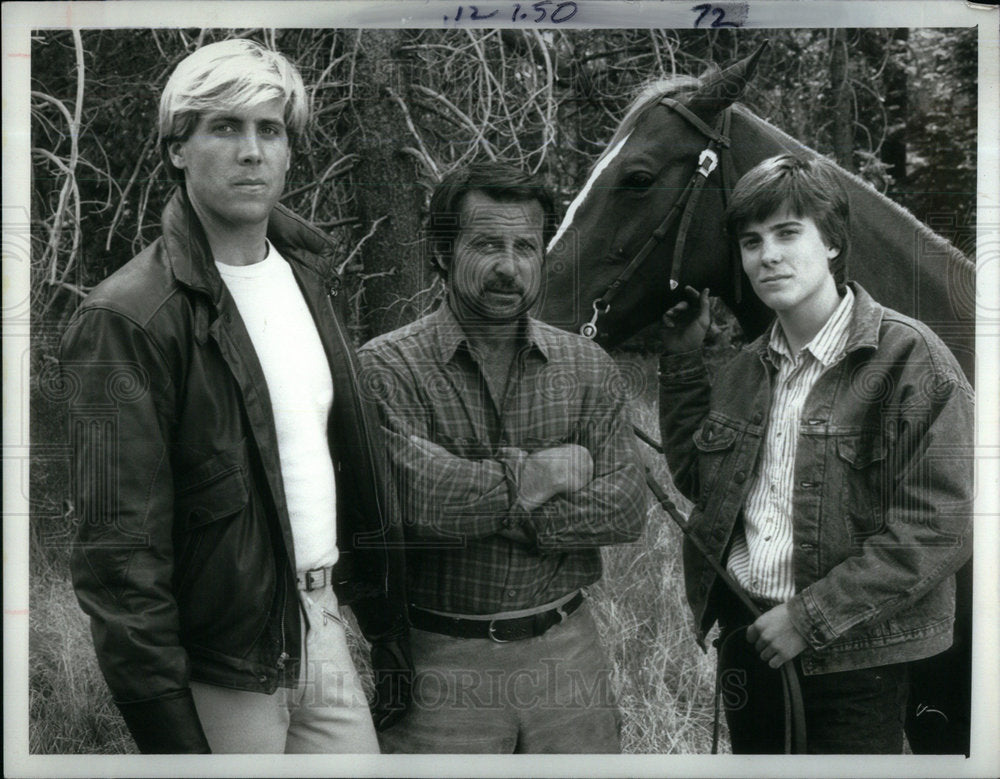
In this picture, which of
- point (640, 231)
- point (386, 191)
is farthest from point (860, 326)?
point (386, 191)

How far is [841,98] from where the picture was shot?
4391mm

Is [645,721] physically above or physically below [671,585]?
below

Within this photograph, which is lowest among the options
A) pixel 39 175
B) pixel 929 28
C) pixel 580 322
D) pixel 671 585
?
pixel 671 585

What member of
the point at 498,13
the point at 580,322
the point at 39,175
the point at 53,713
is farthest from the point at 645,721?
the point at 39,175

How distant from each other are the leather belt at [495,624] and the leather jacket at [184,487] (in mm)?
167

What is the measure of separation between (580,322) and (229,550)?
4.79 ft

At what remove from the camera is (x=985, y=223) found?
4387 millimetres

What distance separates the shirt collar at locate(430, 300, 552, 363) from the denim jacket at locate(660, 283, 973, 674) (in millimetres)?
454

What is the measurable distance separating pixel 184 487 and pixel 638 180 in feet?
6.30

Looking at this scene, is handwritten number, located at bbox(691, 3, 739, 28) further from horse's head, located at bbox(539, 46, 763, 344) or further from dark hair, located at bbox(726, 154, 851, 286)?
dark hair, located at bbox(726, 154, 851, 286)

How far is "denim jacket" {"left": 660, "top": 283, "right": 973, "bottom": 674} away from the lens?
13.5ft

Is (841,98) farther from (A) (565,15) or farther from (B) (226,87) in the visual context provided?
(B) (226,87)

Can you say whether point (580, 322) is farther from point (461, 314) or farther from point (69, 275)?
point (69, 275)

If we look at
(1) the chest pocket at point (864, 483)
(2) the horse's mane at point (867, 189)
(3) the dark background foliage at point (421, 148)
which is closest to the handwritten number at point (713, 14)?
(3) the dark background foliage at point (421, 148)
